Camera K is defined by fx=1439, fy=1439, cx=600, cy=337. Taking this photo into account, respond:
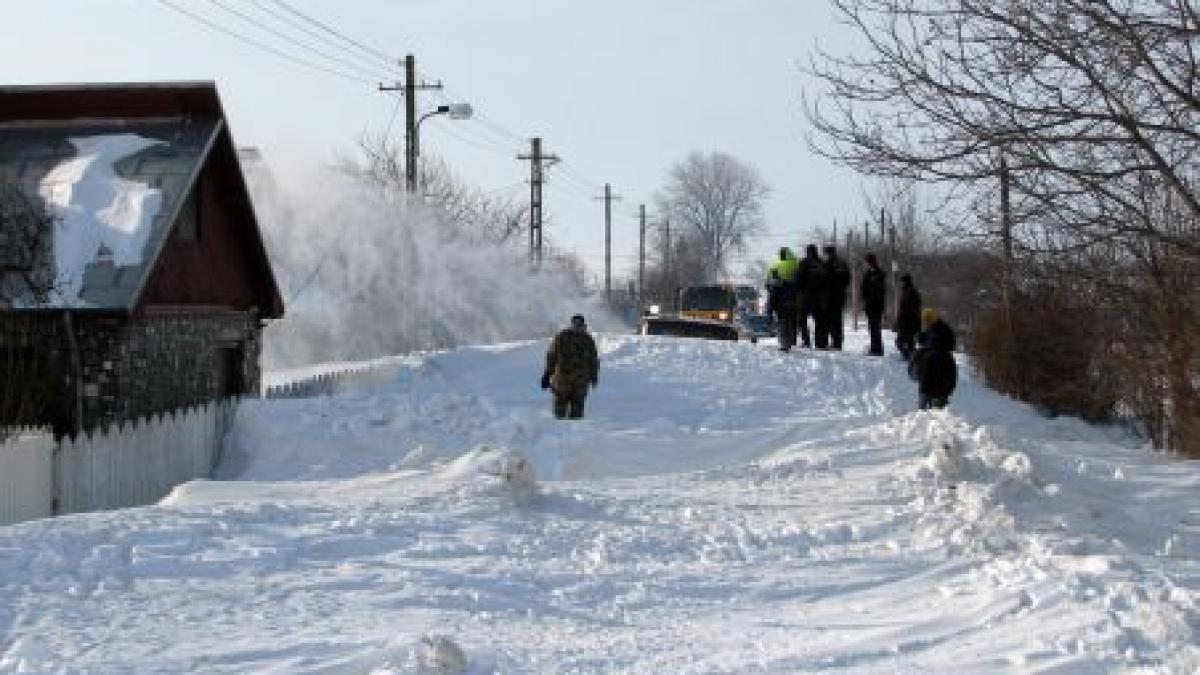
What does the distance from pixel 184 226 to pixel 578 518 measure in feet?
35.7

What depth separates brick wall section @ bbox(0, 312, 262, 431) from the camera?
17.1 m

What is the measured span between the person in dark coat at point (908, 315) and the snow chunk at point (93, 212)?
12225 millimetres

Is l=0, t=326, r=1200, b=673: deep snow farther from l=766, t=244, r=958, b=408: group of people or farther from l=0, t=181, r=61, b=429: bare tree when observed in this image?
l=766, t=244, r=958, b=408: group of people

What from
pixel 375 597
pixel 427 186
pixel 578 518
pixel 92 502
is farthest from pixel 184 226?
pixel 427 186

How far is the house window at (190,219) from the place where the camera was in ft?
63.6

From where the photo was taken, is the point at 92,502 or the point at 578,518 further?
the point at 92,502

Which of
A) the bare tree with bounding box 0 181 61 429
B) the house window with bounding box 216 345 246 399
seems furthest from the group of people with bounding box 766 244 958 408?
the bare tree with bounding box 0 181 61 429

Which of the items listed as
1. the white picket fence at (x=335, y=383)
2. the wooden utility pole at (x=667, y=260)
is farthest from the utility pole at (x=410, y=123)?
the wooden utility pole at (x=667, y=260)

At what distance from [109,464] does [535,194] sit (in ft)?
113

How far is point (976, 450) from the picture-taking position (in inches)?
504

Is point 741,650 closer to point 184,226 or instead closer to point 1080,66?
point 1080,66

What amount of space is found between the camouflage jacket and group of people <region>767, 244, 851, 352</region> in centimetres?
645

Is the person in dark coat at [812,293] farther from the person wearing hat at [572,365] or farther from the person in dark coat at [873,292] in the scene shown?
the person wearing hat at [572,365]

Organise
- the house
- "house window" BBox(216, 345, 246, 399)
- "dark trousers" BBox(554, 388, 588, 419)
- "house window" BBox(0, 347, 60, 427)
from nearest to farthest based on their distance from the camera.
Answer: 1. "house window" BBox(0, 347, 60, 427)
2. the house
3. "dark trousers" BBox(554, 388, 588, 419)
4. "house window" BBox(216, 345, 246, 399)
